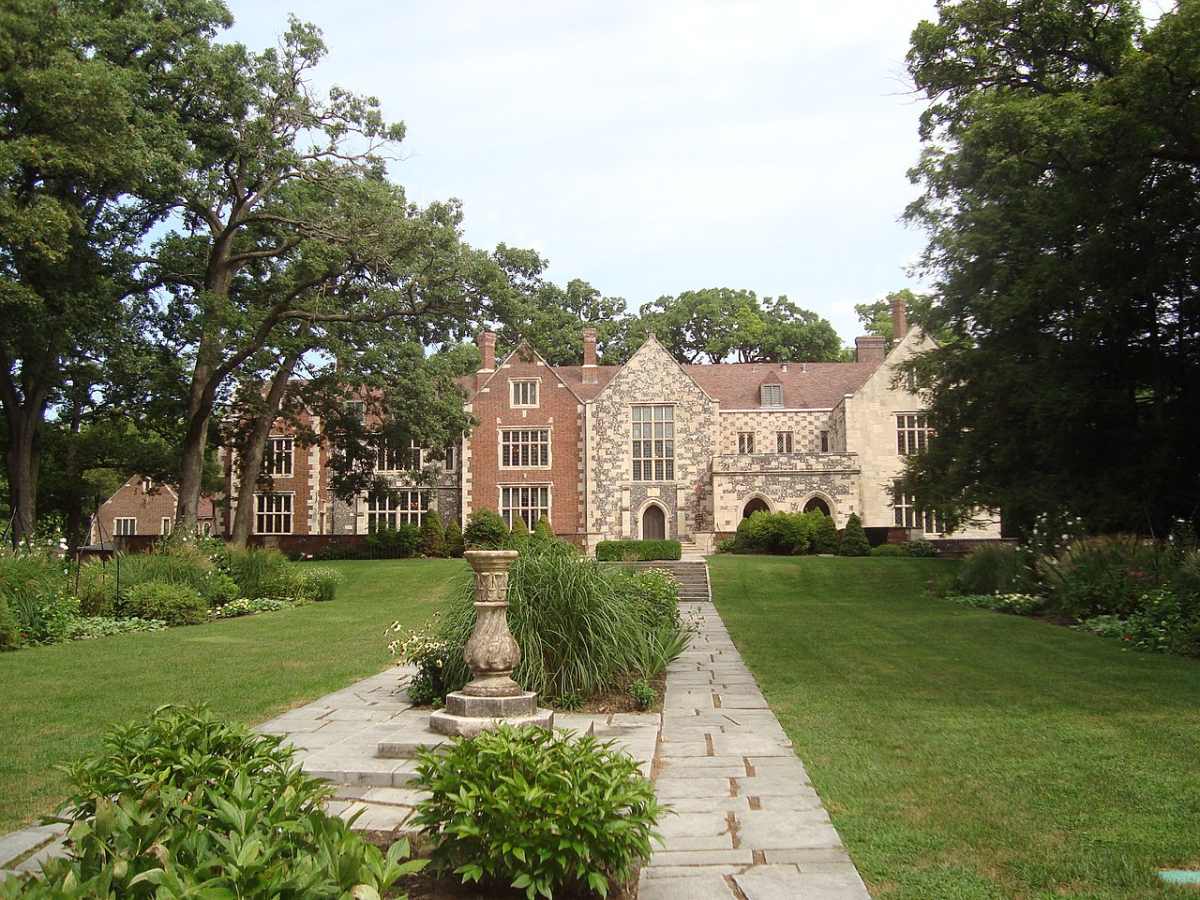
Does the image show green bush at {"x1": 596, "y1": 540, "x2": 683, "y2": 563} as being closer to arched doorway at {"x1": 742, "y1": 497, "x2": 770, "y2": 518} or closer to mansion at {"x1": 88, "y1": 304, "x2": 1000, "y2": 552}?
mansion at {"x1": 88, "y1": 304, "x2": 1000, "y2": 552}

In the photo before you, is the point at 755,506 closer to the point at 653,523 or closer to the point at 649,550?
the point at 653,523

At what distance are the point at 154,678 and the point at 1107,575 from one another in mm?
13812

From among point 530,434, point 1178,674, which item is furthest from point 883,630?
point 530,434

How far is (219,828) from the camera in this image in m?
3.34

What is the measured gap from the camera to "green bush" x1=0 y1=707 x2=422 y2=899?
2727 mm

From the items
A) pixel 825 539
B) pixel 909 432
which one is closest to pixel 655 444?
pixel 825 539

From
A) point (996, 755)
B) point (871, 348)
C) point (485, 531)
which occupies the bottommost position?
point (996, 755)

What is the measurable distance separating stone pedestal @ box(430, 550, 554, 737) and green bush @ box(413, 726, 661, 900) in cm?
250

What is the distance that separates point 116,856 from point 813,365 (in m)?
43.6

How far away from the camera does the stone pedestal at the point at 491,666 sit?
21.6 feet

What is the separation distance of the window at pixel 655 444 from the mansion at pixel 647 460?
5 cm

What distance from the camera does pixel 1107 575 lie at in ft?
50.6

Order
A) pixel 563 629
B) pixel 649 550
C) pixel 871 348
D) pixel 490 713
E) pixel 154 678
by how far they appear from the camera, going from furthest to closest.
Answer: pixel 871 348 → pixel 649 550 → pixel 154 678 → pixel 563 629 → pixel 490 713

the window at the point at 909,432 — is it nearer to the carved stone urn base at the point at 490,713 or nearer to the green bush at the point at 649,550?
the green bush at the point at 649,550
